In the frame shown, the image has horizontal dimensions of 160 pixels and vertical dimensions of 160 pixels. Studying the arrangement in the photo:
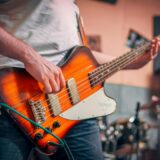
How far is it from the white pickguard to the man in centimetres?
3

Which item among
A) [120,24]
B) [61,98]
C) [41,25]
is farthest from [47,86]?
[120,24]

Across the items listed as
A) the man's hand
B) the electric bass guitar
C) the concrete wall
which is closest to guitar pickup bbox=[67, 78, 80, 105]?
the electric bass guitar

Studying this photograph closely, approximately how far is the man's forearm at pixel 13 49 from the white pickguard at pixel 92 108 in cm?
22

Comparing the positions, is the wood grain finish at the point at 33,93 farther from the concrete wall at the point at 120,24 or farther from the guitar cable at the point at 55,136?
the concrete wall at the point at 120,24

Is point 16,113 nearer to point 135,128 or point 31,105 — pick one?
point 31,105

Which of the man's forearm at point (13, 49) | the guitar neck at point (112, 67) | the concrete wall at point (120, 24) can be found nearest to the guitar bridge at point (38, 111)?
the man's forearm at point (13, 49)

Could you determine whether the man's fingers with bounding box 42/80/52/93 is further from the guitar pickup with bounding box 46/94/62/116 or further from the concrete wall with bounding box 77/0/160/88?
the concrete wall with bounding box 77/0/160/88

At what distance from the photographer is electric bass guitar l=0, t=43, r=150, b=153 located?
3.22 feet

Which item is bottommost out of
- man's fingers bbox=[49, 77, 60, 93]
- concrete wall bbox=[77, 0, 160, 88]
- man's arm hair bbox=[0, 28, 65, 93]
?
concrete wall bbox=[77, 0, 160, 88]

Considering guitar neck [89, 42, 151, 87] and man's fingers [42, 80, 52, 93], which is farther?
guitar neck [89, 42, 151, 87]

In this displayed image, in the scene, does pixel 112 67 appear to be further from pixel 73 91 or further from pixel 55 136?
pixel 55 136

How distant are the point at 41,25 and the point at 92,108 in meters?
0.33

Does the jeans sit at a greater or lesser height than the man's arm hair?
lesser

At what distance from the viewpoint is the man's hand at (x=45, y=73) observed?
97 centimetres
